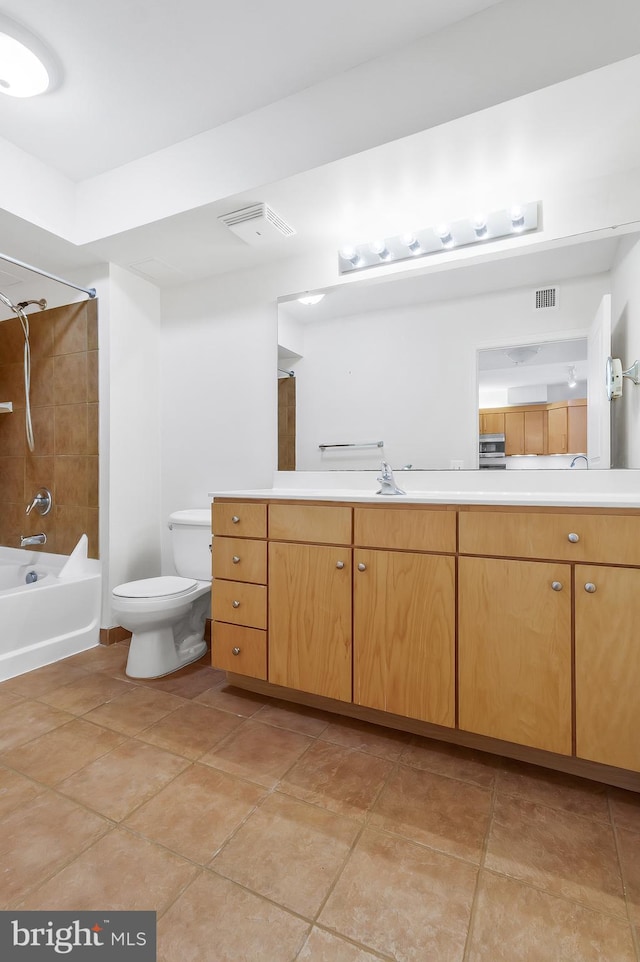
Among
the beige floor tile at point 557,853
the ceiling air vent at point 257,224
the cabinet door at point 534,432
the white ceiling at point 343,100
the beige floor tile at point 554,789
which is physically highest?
→ the white ceiling at point 343,100

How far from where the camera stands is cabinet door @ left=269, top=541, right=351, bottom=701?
1690 millimetres

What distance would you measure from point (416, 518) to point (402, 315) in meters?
1.06

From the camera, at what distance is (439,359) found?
2.07m

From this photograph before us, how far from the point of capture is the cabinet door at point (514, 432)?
1920mm

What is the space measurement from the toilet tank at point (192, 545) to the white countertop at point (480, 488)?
0.44 m

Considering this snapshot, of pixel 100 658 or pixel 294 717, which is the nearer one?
pixel 294 717

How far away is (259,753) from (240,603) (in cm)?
56

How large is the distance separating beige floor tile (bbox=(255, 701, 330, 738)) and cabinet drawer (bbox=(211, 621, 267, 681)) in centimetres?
14

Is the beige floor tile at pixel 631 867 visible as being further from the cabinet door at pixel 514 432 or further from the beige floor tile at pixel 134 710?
the beige floor tile at pixel 134 710

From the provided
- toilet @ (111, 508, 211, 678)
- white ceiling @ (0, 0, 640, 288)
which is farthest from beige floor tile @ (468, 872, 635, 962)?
white ceiling @ (0, 0, 640, 288)

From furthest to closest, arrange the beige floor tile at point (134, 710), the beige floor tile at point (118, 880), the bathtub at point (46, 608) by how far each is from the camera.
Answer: the bathtub at point (46, 608)
the beige floor tile at point (134, 710)
the beige floor tile at point (118, 880)

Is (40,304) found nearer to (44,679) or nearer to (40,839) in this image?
(44,679)

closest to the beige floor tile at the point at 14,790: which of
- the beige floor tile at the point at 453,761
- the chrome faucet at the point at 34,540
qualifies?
the beige floor tile at the point at 453,761

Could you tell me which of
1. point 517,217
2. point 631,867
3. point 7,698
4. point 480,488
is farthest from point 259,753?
point 517,217
